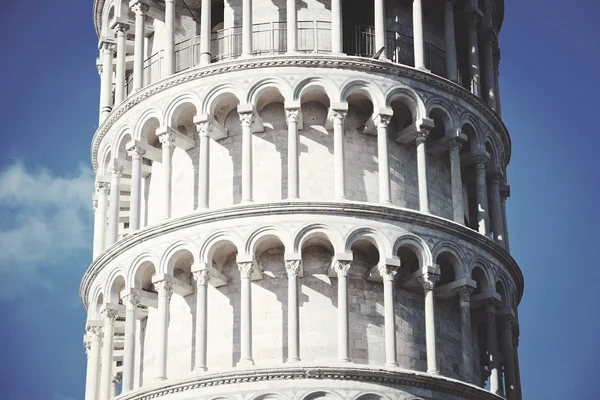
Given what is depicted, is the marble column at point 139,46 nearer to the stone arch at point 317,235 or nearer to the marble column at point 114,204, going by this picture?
the marble column at point 114,204

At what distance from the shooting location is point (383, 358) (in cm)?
3678

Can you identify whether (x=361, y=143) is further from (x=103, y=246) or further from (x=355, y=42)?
(x=103, y=246)

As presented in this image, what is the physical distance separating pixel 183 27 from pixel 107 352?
9.19m

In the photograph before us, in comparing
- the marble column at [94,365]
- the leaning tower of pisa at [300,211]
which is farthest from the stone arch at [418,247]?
the marble column at [94,365]

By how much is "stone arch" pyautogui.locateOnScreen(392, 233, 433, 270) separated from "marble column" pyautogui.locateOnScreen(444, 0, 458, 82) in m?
5.31

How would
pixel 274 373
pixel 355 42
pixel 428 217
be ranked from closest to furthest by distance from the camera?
pixel 274 373 < pixel 428 217 < pixel 355 42

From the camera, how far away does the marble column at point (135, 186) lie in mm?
38844

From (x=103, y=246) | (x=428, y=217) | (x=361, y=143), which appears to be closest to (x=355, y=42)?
(x=361, y=143)

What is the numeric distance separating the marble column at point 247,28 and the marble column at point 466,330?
8041 mm

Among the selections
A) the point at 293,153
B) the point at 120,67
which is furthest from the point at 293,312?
the point at 120,67

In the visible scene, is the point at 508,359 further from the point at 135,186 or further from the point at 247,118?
the point at 135,186

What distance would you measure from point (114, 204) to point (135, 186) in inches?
53.4

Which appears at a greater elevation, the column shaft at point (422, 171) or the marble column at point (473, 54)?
the marble column at point (473, 54)

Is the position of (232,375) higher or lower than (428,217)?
lower
